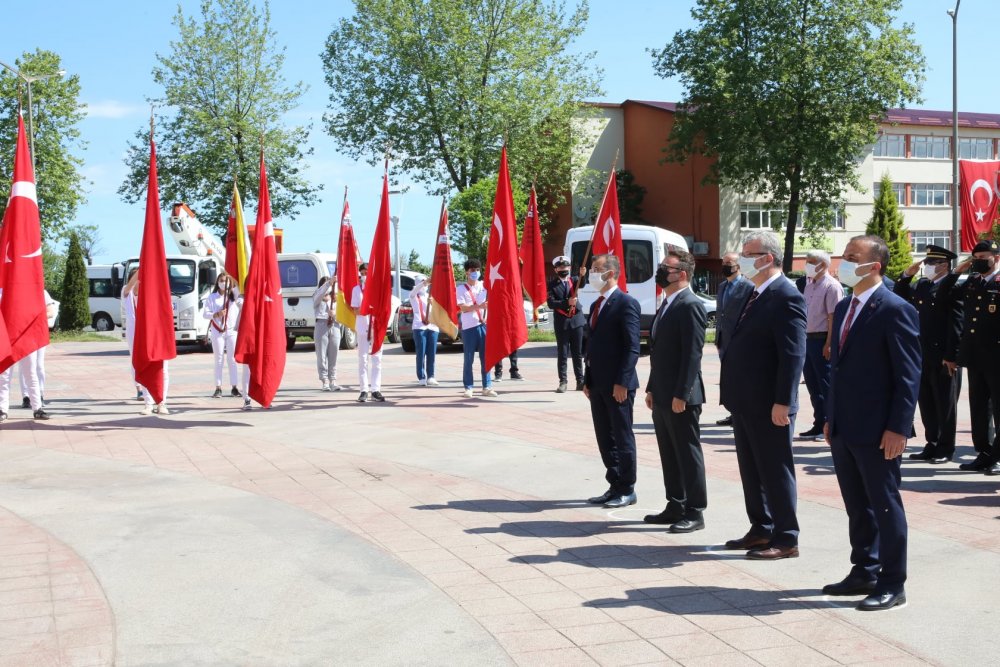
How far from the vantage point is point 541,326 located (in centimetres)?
3959

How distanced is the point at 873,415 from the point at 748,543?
4.96 feet

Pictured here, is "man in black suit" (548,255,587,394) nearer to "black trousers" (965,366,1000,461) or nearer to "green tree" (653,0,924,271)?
"black trousers" (965,366,1000,461)

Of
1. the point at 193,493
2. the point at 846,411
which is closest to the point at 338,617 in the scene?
the point at 846,411

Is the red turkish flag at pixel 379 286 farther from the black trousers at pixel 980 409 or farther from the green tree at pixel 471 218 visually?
the green tree at pixel 471 218

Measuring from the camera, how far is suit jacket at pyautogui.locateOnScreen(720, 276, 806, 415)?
621 cm

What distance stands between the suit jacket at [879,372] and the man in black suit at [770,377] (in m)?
0.60

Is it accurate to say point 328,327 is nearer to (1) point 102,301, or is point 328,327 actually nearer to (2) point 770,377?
(2) point 770,377

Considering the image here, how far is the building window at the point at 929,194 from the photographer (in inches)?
2665

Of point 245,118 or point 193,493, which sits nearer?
point 193,493

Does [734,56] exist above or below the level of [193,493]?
above

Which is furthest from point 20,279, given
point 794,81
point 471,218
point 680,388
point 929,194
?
point 929,194

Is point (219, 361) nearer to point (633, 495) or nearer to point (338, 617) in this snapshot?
point (633, 495)

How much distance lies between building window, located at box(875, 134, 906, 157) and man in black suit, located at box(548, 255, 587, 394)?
5566cm

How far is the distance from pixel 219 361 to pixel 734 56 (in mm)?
35319
